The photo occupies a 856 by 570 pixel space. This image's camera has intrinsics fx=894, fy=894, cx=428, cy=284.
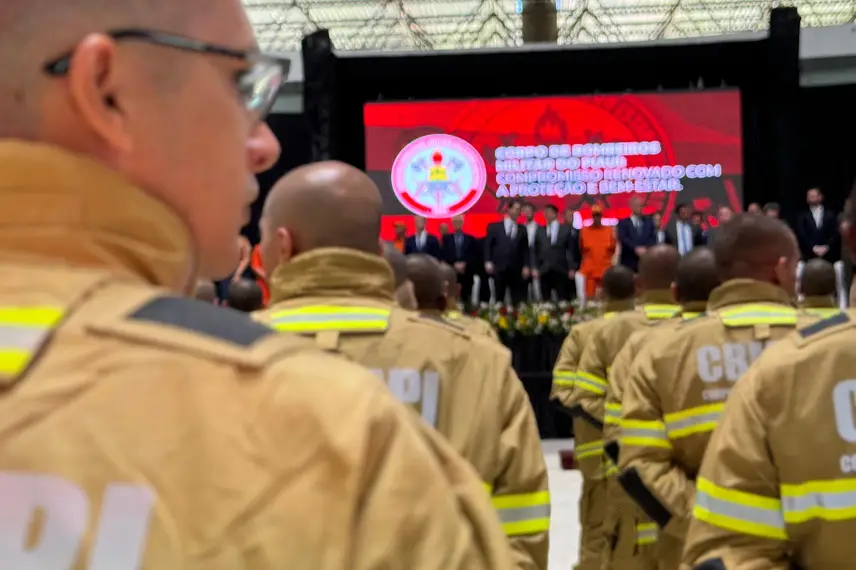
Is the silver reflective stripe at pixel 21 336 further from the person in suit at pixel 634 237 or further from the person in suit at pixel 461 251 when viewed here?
the person in suit at pixel 461 251

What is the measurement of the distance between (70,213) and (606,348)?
391 cm

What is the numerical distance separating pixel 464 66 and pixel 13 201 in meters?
11.3

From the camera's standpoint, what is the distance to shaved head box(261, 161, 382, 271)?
1.74 meters

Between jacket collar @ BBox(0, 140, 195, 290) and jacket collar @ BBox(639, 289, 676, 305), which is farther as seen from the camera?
jacket collar @ BBox(639, 289, 676, 305)

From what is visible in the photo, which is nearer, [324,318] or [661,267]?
[324,318]

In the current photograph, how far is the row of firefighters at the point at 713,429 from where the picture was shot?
148cm

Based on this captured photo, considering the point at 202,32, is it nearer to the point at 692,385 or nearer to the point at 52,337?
the point at 52,337

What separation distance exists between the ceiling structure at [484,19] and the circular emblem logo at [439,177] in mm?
4166

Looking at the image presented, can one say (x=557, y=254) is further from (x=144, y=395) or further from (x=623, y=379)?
(x=144, y=395)

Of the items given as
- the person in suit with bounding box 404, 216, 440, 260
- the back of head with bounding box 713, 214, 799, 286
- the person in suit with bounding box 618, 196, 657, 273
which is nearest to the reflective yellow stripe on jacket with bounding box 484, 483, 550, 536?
the back of head with bounding box 713, 214, 799, 286

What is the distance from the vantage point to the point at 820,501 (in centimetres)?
148

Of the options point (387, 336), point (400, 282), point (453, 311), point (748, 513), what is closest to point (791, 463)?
point (748, 513)

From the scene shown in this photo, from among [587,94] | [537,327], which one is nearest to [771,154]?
[587,94]

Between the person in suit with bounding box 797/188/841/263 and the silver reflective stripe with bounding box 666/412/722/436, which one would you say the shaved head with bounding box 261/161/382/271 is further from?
the person in suit with bounding box 797/188/841/263
